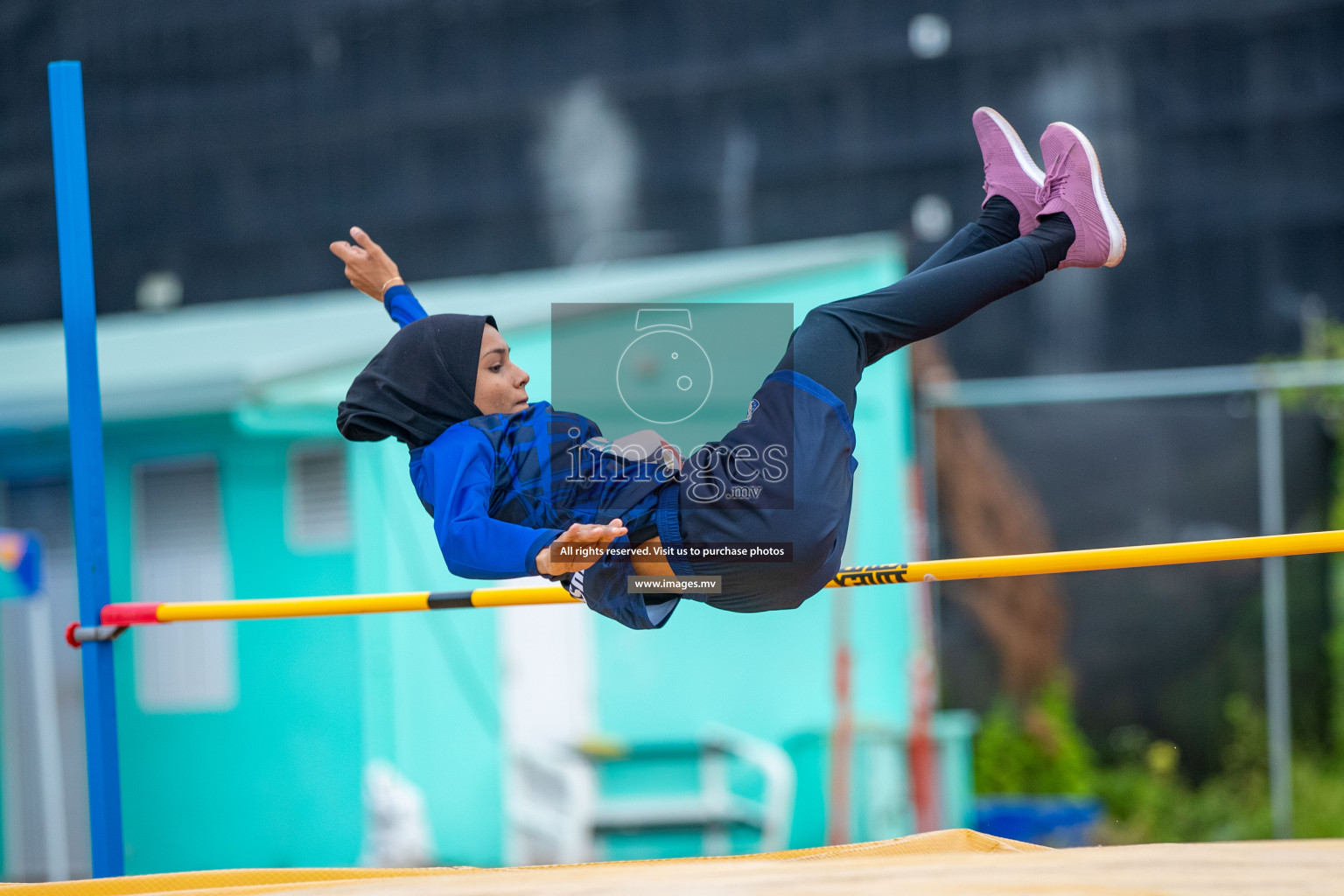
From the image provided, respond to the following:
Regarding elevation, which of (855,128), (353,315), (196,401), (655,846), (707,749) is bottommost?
(655,846)

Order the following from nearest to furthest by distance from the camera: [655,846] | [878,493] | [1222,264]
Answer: [655,846], [878,493], [1222,264]

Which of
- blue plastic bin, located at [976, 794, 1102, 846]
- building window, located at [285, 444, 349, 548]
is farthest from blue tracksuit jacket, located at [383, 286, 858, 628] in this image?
blue plastic bin, located at [976, 794, 1102, 846]

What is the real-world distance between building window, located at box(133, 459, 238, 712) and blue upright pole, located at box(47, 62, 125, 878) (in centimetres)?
220

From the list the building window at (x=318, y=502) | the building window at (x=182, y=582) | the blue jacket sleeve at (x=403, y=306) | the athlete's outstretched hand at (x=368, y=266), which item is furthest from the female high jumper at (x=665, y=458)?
the building window at (x=182, y=582)

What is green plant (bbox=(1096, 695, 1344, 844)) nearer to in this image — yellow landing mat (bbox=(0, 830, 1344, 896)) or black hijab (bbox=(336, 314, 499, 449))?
yellow landing mat (bbox=(0, 830, 1344, 896))

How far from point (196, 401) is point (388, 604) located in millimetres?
2396

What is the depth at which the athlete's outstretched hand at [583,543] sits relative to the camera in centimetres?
211

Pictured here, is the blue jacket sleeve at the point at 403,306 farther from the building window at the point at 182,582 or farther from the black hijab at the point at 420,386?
the building window at the point at 182,582

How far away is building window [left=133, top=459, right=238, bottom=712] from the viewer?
5.32 m

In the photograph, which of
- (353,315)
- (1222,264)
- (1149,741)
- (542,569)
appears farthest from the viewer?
(1222,264)

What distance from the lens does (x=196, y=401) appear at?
4914mm

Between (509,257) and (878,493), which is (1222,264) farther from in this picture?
(509,257)

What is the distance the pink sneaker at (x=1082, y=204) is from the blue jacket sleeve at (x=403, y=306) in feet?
4.92

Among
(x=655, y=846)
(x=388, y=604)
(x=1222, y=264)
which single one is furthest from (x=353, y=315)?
(x=1222, y=264)
